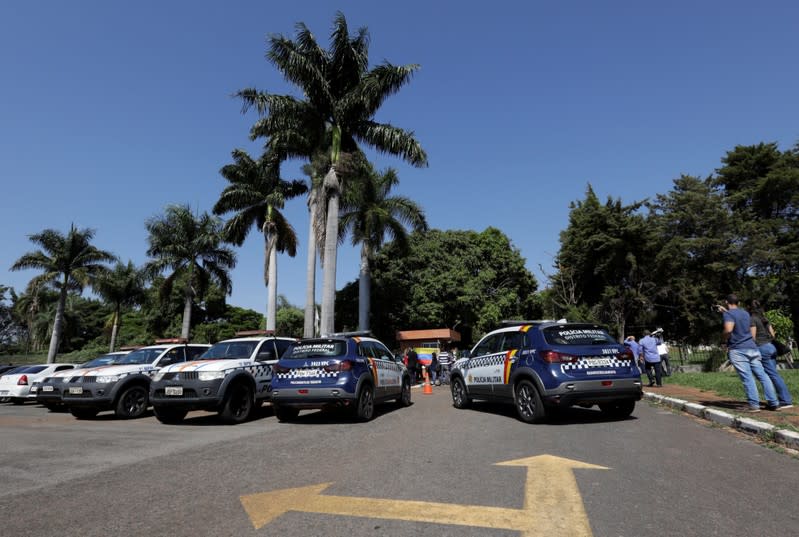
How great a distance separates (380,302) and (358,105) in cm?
1889

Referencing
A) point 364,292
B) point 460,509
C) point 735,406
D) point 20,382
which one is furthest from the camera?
point 364,292

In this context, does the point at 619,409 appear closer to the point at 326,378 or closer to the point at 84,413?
the point at 326,378

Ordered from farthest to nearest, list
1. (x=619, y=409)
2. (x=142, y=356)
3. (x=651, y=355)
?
(x=651, y=355), (x=142, y=356), (x=619, y=409)

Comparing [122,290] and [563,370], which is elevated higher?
[122,290]

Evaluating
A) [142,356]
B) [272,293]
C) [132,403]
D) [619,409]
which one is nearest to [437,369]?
[272,293]

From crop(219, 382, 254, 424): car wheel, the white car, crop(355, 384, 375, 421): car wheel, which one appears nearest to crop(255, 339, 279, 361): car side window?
crop(219, 382, 254, 424): car wheel

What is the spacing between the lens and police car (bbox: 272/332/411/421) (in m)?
9.33

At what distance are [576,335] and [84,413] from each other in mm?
12113

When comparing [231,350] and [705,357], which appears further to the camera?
[705,357]

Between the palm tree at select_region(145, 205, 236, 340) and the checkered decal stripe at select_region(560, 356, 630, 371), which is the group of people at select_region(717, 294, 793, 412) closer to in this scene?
the checkered decal stripe at select_region(560, 356, 630, 371)

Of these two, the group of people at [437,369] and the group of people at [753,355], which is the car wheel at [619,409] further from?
the group of people at [437,369]

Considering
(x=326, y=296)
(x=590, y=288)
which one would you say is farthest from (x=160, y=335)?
(x=590, y=288)

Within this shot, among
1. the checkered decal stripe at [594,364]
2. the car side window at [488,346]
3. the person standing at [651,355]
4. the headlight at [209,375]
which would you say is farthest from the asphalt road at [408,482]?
the person standing at [651,355]

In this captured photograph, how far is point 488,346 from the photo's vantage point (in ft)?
35.2
